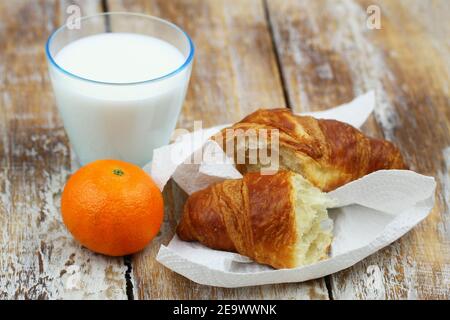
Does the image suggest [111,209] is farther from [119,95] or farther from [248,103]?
[248,103]

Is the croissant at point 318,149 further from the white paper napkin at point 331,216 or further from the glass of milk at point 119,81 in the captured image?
the glass of milk at point 119,81

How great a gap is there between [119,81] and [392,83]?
0.78 meters

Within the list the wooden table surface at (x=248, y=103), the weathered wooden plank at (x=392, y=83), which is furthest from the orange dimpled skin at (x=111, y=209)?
the weathered wooden plank at (x=392, y=83)

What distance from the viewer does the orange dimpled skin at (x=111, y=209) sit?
4.12 feet

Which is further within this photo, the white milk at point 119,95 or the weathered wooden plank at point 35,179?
the white milk at point 119,95

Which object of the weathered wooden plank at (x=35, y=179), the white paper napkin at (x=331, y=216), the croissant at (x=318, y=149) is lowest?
the weathered wooden plank at (x=35, y=179)

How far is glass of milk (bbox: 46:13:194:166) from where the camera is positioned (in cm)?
142

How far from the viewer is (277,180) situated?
126 cm

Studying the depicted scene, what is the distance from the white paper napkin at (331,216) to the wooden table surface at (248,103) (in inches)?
1.6

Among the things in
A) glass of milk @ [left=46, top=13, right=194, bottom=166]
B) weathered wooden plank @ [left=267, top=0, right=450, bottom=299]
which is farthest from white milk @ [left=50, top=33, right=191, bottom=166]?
weathered wooden plank @ [left=267, top=0, right=450, bottom=299]

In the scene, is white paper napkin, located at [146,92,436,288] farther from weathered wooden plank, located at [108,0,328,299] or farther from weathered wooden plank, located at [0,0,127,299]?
weathered wooden plank, located at [0,0,127,299]

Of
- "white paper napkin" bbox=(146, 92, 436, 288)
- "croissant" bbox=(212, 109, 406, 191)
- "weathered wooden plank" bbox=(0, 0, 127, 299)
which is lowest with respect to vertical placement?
"weathered wooden plank" bbox=(0, 0, 127, 299)

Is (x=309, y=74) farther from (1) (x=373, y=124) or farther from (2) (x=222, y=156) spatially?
(2) (x=222, y=156)

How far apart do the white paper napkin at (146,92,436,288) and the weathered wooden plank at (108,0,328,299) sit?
36 mm
